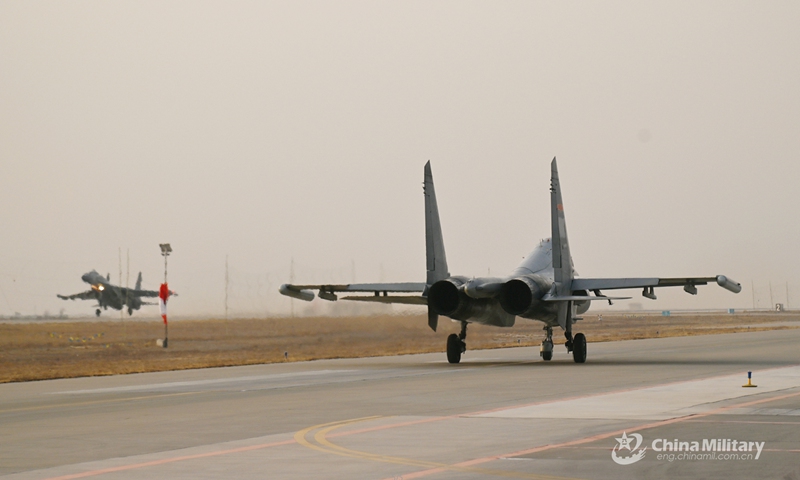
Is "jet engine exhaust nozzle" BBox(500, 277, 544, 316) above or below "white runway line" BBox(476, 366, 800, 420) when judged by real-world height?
above

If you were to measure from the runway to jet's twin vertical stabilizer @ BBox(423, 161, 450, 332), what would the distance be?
13.7 feet

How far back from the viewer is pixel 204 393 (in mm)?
22328

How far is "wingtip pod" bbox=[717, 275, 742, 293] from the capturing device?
29484mm

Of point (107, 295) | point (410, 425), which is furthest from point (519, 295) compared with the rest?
point (107, 295)

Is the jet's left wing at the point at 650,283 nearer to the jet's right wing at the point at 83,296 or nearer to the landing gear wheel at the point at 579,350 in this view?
the landing gear wheel at the point at 579,350

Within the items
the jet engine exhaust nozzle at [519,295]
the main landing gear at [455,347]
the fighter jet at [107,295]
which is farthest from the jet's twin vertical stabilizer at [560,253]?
the fighter jet at [107,295]

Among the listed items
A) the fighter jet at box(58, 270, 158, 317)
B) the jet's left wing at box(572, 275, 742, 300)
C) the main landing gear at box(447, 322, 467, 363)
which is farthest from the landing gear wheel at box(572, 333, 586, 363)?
the fighter jet at box(58, 270, 158, 317)

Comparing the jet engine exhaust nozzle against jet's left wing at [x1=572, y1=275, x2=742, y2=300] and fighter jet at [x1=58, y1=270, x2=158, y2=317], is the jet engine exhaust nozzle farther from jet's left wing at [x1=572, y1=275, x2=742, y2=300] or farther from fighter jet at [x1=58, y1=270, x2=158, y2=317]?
fighter jet at [x1=58, y1=270, x2=158, y2=317]

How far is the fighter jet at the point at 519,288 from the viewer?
3036 centimetres

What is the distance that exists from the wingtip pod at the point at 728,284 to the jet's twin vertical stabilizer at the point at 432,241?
7.99 m

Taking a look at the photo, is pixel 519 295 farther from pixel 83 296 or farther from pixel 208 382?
pixel 83 296

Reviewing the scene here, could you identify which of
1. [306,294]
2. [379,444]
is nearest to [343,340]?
[306,294]

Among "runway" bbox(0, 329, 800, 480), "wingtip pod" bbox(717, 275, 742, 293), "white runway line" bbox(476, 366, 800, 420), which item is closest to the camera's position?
"runway" bbox(0, 329, 800, 480)

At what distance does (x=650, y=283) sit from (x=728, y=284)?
9.01ft
